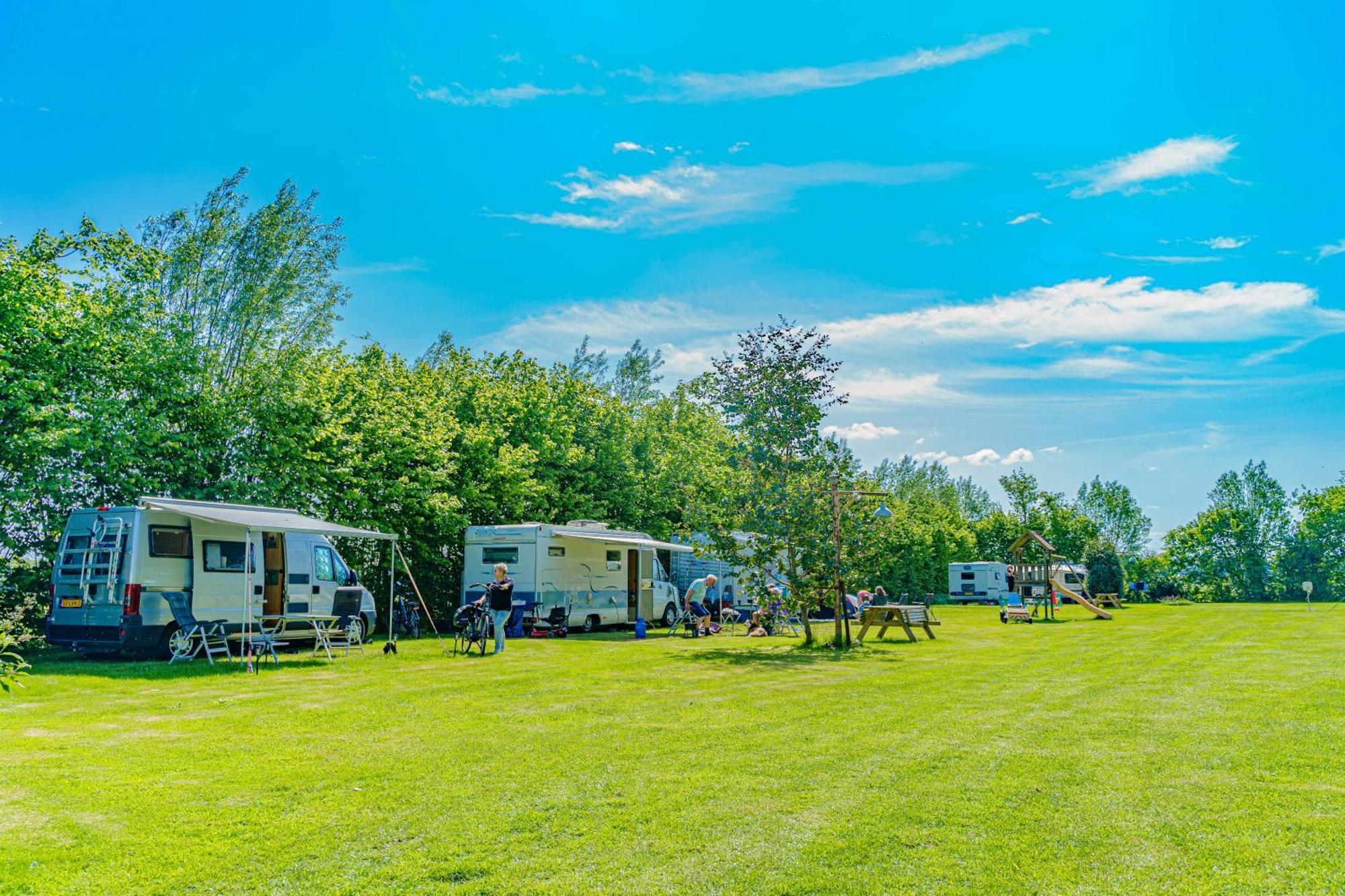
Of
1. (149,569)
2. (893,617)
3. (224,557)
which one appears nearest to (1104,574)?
(893,617)

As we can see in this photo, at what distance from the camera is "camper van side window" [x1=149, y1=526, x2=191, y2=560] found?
13.8 meters

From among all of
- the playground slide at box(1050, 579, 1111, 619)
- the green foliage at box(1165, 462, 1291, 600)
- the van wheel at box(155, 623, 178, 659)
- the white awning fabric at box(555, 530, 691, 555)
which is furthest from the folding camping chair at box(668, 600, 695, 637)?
the green foliage at box(1165, 462, 1291, 600)

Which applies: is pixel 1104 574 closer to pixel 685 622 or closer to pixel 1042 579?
pixel 1042 579

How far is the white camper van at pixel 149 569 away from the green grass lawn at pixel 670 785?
78.9 inches

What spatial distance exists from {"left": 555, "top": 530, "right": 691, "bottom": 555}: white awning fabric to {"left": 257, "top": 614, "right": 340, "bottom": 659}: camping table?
17.1ft

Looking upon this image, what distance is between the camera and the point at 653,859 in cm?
459

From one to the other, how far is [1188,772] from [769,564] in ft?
39.6

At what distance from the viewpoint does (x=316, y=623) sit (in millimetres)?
15047

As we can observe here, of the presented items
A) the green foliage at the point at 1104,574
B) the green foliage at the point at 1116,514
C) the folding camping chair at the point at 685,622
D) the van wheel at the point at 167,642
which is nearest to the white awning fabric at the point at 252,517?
the van wheel at the point at 167,642

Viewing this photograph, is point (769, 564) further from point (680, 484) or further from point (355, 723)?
point (680, 484)

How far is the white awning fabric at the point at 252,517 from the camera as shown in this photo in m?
13.3

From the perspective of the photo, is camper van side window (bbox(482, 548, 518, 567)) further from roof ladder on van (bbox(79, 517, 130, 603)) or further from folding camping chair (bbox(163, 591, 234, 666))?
roof ladder on van (bbox(79, 517, 130, 603))

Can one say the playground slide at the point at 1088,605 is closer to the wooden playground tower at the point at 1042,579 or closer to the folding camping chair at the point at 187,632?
the wooden playground tower at the point at 1042,579

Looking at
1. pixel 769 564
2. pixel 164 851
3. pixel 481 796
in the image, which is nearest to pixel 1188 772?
pixel 481 796
